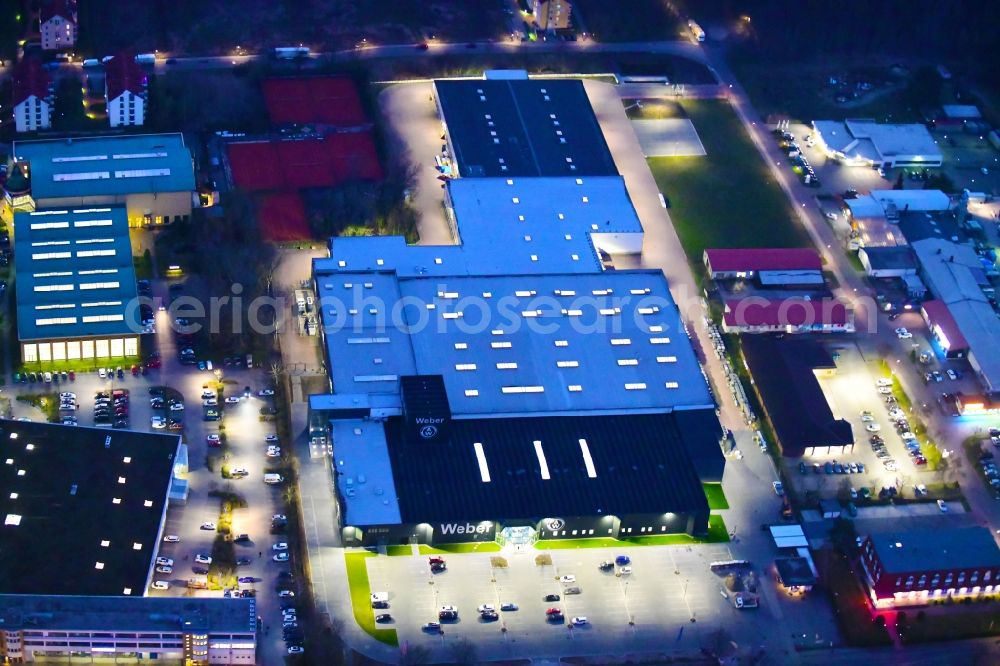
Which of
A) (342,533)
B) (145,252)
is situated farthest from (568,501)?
(145,252)

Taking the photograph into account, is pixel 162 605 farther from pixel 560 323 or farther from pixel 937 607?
pixel 937 607

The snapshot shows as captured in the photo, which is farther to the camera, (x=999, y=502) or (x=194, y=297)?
(x=194, y=297)

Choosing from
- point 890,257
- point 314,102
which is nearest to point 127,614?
point 314,102

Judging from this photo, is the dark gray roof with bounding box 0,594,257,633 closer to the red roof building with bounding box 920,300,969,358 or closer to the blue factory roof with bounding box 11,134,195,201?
the blue factory roof with bounding box 11,134,195,201

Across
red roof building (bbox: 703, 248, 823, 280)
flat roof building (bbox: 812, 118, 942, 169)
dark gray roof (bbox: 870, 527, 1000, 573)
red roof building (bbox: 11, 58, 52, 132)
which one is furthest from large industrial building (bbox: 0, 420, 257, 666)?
flat roof building (bbox: 812, 118, 942, 169)

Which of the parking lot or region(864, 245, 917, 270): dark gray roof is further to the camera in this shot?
region(864, 245, 917, 270): dark gray roof

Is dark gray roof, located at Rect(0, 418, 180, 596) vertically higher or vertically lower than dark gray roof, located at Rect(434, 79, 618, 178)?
lower

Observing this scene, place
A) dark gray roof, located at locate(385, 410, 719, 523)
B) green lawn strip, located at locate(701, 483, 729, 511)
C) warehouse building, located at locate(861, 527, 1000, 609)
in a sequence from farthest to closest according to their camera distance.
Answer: green lawn strip, located at locate(701, 483, 729, 511) < dark gray roof, located at locate(385, 410, 719, 523) < warehouse building, located at locate(861, 527, 1000, 609)
